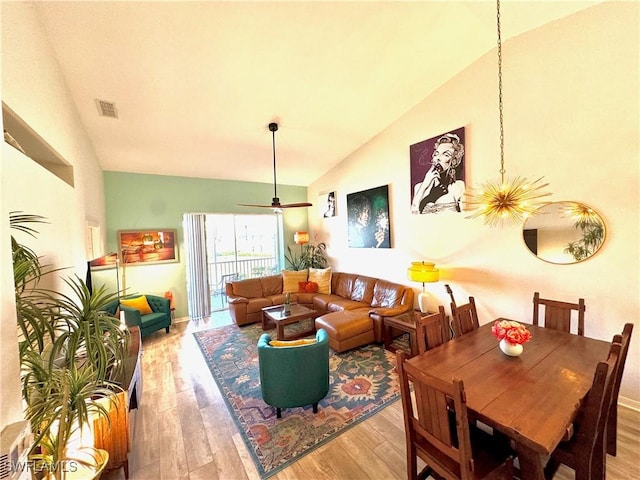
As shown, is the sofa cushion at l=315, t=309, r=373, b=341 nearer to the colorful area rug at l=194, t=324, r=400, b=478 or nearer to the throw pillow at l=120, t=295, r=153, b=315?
the colorful area rug at l=194, t=324, r=400, b=478

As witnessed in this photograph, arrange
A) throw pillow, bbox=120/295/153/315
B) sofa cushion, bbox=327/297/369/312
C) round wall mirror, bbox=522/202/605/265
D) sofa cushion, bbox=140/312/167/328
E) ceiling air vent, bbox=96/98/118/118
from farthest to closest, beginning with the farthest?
sofa cushion, bbox=327/297/369/312
throw pillow, bbox=120/295/153/315
sofa cushion, bbox=140/312/167/328
ceiling air vent, bbox=96/98/118/118
round wall mirror, bbox=522/202/605/265

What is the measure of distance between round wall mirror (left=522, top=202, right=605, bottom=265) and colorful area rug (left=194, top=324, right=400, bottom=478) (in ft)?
7.20

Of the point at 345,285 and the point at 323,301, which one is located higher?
the point at 345,285

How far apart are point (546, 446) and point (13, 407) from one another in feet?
7.23

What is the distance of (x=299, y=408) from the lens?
2422mm

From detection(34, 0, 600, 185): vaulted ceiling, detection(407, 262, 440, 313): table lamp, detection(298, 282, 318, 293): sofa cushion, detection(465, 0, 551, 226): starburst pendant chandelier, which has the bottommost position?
detection(298, 282, 318, 293): sofa cushion

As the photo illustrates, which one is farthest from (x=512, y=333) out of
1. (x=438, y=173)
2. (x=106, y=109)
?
(x=106, y=109)

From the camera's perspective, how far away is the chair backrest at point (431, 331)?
191 cm

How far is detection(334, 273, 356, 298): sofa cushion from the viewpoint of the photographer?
4922mm

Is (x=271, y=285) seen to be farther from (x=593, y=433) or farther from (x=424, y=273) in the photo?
(x=593, y=433)

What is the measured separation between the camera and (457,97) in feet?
10.9

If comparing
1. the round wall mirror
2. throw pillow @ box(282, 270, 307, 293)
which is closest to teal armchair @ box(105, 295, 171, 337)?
throw pillow @ box(282, 270, 307, 293)

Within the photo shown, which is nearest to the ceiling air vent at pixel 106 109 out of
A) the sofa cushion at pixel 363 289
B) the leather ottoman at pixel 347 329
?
the leather ottoman at pixel 347 329

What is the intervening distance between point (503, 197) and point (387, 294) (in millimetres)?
2537
